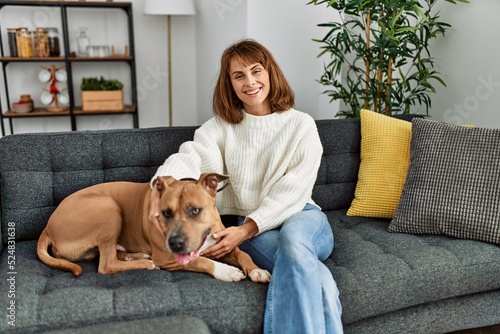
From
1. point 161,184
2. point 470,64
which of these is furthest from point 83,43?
point 470,64

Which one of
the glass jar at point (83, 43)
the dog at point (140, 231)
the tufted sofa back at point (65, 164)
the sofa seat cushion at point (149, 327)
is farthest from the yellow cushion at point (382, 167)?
the glass jar at point (83, 43)

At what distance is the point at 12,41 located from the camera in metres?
4.01

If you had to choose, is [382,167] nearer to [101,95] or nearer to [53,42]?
[101,95]

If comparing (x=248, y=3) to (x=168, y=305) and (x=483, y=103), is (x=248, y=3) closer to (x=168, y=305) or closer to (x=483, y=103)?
(x=483, y=103)

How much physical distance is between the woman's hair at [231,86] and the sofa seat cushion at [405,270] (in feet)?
2.03

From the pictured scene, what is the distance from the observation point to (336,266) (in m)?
1.72

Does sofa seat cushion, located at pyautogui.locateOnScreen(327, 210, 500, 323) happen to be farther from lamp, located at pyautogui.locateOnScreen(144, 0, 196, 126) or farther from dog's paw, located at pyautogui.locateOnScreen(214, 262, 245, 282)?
lamp, located at pyautogui.locateOnScreen(144, 0, 196, 126)

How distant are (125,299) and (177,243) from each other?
0.74ft

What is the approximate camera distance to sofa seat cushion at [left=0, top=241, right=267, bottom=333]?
1.38 m

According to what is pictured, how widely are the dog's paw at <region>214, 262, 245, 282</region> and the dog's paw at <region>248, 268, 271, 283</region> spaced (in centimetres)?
3

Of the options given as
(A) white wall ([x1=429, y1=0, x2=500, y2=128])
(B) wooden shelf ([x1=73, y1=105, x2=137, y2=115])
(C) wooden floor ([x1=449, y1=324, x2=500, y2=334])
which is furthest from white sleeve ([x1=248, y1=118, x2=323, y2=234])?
(B) wooden shelf ([x1=73, y1=105, x2=137, y2=115])

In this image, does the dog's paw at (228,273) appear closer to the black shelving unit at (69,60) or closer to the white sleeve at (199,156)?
the white sleeve at (199,156)

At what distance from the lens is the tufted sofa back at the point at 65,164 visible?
74.4 inches

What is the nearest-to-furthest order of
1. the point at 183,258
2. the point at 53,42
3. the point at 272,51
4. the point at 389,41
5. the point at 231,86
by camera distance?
the point at 183,258 < the point at 231,86 < the point at 389,41 < the point at 272,51 < the point at 53,42
